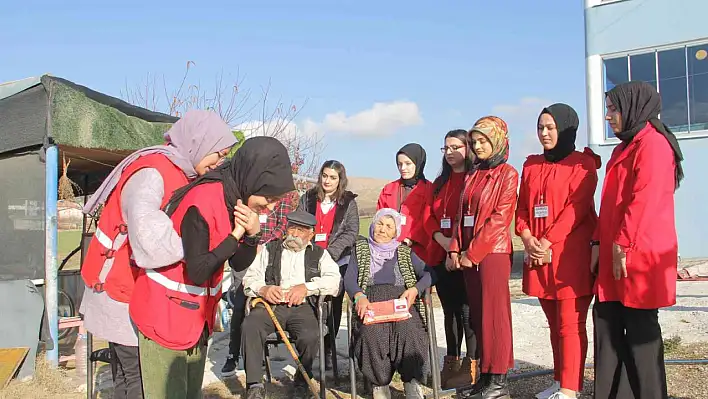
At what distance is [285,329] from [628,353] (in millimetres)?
2276

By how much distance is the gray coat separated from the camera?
521 centimetres

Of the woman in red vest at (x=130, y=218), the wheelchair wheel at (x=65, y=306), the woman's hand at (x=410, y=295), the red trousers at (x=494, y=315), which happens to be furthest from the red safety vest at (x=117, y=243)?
the wheelchair wheel at (x=65, y=306)

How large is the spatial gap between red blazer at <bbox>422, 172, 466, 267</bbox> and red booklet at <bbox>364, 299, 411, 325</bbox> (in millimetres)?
707

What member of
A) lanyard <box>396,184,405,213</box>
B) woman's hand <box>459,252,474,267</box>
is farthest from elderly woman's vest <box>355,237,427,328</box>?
lanyard <box>396,184,405,213</box>

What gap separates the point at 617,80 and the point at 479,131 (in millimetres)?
10597

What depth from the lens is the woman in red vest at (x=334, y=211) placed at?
5.27 m

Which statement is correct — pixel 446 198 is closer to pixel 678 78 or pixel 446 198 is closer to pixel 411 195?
pixel 411 195

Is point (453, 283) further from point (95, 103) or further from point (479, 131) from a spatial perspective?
point (95, 103)

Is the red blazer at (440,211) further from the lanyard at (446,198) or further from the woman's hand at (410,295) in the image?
the woman's hand at (410,295)

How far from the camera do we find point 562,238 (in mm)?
3826

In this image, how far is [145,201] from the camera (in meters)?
2.28

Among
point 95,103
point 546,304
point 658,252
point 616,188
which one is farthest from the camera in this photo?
point 95,103

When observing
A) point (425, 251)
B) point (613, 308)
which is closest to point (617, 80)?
point (425, 251)

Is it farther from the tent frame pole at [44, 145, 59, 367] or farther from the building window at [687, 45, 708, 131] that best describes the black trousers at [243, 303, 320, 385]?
the building window at [687, 45, 708, 131]
